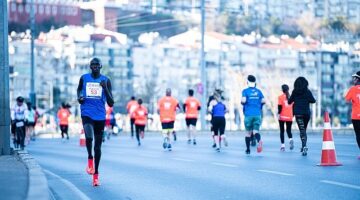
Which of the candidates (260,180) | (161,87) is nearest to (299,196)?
(260,180)

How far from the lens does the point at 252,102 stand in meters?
23.7

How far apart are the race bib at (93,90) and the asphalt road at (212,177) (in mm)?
1280

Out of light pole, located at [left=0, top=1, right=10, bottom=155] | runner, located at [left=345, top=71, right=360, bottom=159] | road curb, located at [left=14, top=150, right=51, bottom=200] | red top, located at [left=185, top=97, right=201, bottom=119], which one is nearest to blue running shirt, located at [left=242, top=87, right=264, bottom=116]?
runner, located at [left=345, top=71, right=360, bottom=159]

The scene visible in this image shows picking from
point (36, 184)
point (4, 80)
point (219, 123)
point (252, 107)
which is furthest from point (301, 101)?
point (36, 184)

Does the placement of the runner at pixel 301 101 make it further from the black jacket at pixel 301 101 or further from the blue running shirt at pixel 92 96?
the blue running shirt at pixel 92 96

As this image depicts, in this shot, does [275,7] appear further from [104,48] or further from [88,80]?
[88,80]

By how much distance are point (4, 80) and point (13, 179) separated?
7.77m

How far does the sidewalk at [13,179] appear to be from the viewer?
38.9ft

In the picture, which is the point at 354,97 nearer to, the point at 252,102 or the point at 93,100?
the point at 252,102

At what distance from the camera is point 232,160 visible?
21.4 m

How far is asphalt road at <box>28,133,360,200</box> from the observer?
533 inches

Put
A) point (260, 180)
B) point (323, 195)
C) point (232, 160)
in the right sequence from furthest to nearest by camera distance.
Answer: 1. point (232, 160)
2. point (260, 180)
3. point (323, 195)

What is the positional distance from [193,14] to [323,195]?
445 feet

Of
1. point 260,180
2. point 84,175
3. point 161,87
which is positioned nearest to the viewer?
point 260,180
